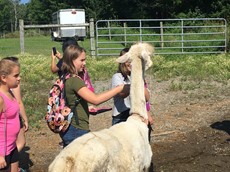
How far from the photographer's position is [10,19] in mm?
102250

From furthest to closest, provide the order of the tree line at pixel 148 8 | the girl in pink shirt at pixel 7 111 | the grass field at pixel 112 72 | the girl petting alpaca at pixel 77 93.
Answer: the tree line at pixel 148 8
the grass field at pixel 112 72
the girl in pink shirt at pixel 7 111
the girl petting alpaca at pixel 77 93

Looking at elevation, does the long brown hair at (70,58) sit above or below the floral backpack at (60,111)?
above

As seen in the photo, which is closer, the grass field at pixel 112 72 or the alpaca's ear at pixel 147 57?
the alpaca's ear at pixel 147 57

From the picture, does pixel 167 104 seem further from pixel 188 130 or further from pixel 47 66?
pixel 47 66

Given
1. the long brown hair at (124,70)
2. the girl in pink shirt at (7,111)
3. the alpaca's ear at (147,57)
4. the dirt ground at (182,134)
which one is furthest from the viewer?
the dirt ground at (182,134)

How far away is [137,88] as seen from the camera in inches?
137

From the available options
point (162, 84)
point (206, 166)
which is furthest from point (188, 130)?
point (162, 84)

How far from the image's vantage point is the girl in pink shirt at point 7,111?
12.2 ft

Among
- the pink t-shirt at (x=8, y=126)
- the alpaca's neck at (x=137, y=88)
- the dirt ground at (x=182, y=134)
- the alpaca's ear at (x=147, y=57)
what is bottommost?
the dirt ground at (x=182, y=134)

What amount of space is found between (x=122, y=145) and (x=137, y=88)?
2.11ft

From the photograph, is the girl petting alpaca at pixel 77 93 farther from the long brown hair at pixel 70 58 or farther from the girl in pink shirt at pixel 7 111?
the girl in pink shirt at pixel 7 111

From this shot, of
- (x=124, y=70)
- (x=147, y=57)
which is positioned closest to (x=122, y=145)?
(x=147, y=57)

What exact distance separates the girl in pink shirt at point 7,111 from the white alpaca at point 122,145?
1.00m

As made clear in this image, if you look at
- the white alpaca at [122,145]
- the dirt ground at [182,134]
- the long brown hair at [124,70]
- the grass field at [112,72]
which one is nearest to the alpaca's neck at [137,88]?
the white alpaca at [122,145]
